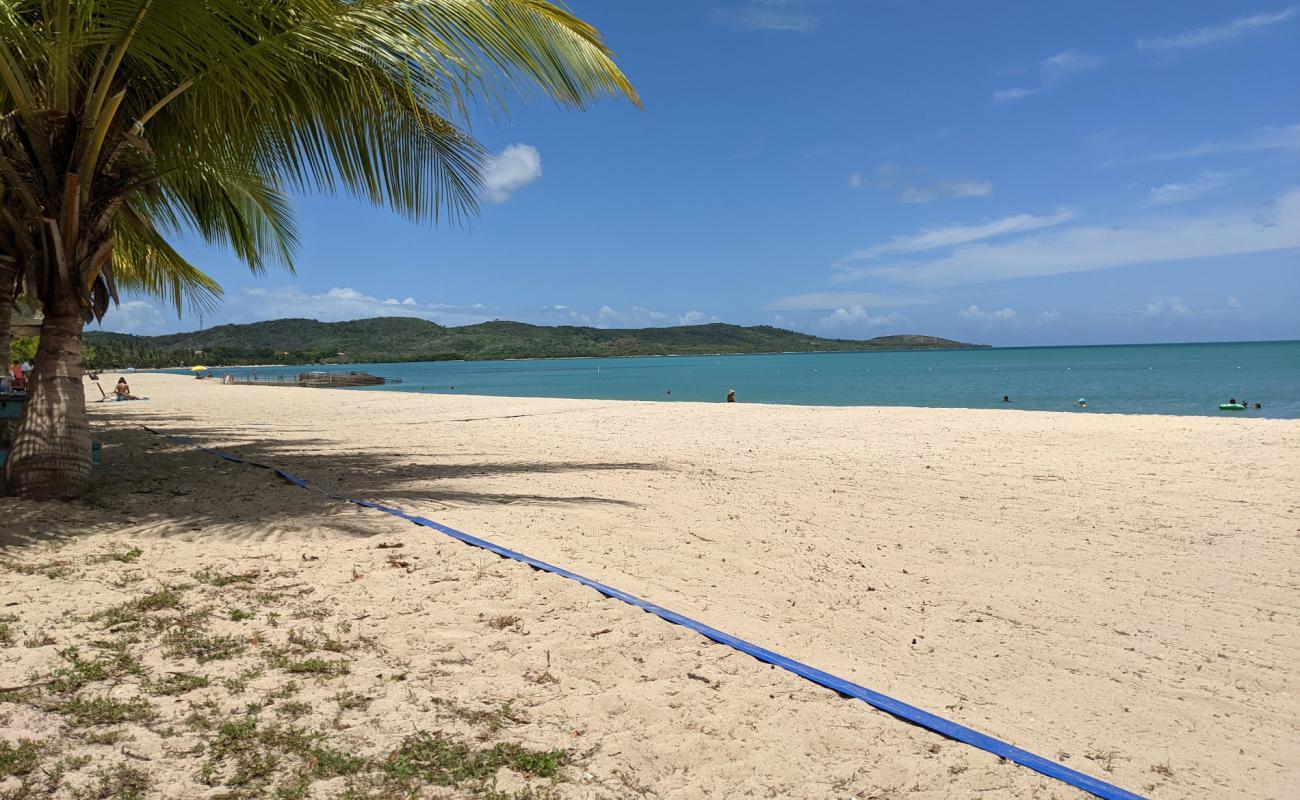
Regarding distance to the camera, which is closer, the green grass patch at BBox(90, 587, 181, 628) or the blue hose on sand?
the blue hose on sand

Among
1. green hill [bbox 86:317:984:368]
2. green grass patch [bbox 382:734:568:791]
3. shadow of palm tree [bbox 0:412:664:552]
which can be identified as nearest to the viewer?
green grass patch [bbox 382:734:568:791]

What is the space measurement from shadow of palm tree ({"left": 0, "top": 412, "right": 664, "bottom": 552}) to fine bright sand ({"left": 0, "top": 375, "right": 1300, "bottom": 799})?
5 centimetres

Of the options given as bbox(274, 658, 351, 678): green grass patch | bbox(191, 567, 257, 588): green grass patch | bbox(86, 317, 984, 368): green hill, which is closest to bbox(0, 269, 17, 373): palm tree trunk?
bbox(191, 567, 257, 588): green grass patch

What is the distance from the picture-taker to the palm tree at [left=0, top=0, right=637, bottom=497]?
178 inches

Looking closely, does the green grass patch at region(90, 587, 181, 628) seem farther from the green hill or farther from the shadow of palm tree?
the green hill

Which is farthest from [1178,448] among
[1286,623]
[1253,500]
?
[1286,623]

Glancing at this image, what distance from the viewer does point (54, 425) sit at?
514cm

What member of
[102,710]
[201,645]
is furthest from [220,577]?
[102,710]

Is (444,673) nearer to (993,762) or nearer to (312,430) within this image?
(993,762)

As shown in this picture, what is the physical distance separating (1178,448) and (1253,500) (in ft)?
10.9

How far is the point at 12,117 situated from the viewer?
4.92 m

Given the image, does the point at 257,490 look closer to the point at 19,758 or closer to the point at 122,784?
the point at 19,758

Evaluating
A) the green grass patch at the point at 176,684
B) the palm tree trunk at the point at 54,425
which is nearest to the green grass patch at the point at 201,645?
the green grass patch at the point at 176,684

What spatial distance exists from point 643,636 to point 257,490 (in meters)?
4.22
